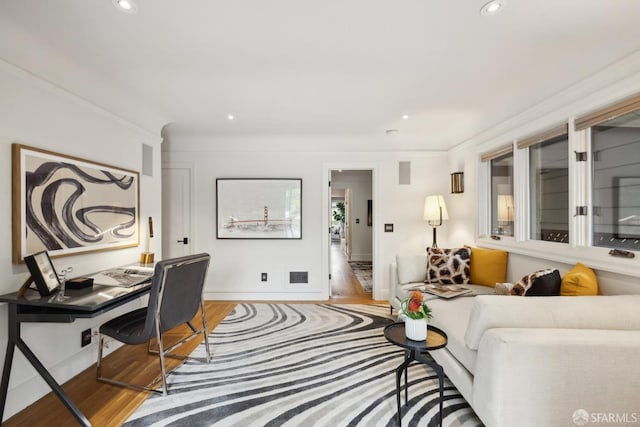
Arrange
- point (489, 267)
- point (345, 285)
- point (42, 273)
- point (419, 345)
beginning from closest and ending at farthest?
point (419, 345) < point (42, 273) < point (489, 267) < point (345, 285)

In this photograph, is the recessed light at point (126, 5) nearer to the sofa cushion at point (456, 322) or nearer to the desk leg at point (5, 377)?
the desk leg at point (5, 377)

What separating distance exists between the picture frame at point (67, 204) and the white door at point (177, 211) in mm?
1394

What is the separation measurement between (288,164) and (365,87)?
200cm

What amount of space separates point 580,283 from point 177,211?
459 cm

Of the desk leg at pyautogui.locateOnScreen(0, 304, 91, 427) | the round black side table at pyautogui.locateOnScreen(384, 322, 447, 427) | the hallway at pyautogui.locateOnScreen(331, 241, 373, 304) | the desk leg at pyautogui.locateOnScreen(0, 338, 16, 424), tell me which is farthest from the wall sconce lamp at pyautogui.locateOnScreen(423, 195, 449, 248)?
the desk leg at pyautogui.locateOnScreen(0, 338, 16, 424)

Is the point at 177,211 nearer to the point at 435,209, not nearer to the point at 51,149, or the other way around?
the point at 51,149

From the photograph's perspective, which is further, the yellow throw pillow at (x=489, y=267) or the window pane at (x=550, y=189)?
the yellow throw pillow at (x=489, y=267)

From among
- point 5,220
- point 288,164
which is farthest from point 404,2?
point 288,164

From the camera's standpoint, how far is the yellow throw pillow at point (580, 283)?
1989 mm

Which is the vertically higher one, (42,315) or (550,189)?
(550,189)

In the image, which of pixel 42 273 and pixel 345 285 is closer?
pixel 42 273

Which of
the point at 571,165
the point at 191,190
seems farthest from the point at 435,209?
the point at 191,190

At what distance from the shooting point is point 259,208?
172 inches

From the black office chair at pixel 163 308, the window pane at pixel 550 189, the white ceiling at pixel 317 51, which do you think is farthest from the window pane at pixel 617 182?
the black office chair at pixel 163 308
